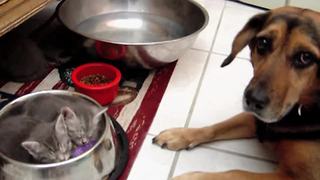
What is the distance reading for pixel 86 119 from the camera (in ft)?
4.17

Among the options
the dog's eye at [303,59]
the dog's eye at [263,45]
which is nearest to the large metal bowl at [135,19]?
the dog's eye at [263,45]

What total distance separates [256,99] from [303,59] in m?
0.16

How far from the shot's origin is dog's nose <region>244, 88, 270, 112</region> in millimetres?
1127

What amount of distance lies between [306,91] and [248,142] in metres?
0.34

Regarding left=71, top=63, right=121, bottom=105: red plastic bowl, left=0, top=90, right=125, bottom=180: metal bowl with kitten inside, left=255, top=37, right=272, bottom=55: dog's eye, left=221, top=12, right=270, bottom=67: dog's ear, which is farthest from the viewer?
left=71, top=63, right=121, bottom=105: red plastic bowl

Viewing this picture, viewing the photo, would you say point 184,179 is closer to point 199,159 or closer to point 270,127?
point 199,159

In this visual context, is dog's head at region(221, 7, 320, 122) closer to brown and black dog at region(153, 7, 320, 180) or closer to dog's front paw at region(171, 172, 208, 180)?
brown and black dog at region(153, 7, 320, 180)

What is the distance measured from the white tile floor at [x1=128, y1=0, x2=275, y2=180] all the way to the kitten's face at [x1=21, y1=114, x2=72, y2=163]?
227mm

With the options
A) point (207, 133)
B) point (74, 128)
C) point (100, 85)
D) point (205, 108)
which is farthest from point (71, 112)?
point (205, 108)

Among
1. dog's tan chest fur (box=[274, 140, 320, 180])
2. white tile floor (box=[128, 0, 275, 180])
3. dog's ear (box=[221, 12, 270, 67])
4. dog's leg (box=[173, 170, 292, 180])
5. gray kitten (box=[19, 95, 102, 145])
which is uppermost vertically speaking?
dog's ear (box=[221, 12, 270, 67])

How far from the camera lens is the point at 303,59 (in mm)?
1139

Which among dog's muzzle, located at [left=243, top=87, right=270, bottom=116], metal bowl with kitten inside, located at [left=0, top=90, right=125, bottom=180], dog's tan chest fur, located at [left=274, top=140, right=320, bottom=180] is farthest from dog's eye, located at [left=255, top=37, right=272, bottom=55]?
metal bowl with kitten inside, located at [left=0, top=90, right=125, bottom=180]

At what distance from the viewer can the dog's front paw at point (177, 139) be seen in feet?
4.53

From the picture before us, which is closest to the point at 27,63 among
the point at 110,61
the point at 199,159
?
the point at 110,61
